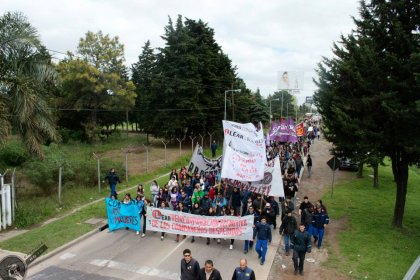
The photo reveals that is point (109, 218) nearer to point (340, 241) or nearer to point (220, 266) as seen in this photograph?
point (220, 266)

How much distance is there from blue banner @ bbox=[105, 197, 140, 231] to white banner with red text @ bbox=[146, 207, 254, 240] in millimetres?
668

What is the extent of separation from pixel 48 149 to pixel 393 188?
2023 centimetres

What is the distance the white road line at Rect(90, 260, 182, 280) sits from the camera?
1048 cm

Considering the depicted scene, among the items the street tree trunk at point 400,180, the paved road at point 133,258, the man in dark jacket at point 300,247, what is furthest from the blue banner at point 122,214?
the street tree trunk at point 400,180

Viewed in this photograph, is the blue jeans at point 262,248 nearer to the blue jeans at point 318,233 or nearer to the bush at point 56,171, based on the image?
the blue jeans at point 318,233

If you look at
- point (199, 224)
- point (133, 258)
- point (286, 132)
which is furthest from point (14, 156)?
point (286, 132)

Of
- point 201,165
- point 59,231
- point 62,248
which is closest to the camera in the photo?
point 62,248

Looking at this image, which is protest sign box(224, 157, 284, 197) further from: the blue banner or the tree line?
the tree line

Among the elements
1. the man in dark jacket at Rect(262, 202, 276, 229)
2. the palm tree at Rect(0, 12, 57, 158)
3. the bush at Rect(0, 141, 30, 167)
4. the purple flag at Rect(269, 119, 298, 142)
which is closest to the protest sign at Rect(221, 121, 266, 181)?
the man in dark jacket at Rect(262, 202, 276, 229)

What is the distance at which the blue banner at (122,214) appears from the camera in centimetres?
1391

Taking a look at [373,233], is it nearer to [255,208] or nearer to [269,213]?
[269,213]

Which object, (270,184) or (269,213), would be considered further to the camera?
(270,184)

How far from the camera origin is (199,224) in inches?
498

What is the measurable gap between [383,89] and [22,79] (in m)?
13.0
